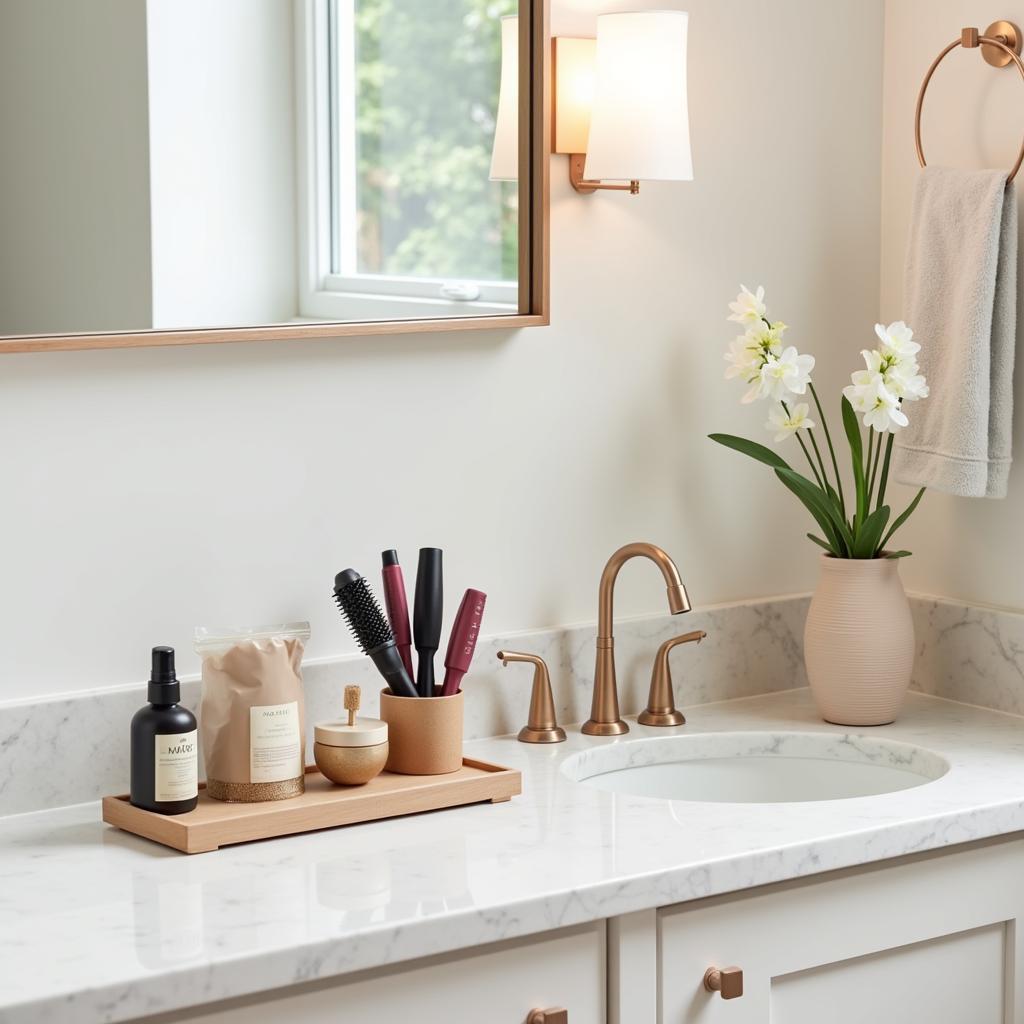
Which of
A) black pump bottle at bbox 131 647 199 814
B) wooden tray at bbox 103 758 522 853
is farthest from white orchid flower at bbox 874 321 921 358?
black pump bottle at bbox 131 647 199 814

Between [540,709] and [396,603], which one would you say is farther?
[540,709]

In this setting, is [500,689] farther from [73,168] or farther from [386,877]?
[73,168]

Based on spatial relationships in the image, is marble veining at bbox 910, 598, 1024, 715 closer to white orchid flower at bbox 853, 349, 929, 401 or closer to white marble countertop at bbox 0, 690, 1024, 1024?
white marble countertop at bbox 0, 690, 1024, 1024

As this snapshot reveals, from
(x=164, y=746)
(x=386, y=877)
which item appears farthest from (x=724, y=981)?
(x=164, y=746)

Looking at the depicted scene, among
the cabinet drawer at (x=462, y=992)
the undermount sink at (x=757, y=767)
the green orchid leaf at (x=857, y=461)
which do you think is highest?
the green orchid leaf at (x=857, y=461)

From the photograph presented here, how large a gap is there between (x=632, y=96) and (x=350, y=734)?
0.84 meters

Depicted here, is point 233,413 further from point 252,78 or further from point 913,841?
point 913,841

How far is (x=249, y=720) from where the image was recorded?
62.5 inches

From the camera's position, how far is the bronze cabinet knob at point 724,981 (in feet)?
4.99

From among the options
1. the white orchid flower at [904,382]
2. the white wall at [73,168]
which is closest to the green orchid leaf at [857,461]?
the white orchid flower at [904,382]

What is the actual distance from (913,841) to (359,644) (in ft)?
2.05

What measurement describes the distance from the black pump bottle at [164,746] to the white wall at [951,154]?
1.12 m

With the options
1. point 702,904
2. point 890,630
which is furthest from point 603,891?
point 890,630

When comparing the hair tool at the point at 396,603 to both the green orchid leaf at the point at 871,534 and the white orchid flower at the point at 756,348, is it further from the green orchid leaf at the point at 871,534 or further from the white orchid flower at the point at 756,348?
the green orchid leaf at the point at 871,534
